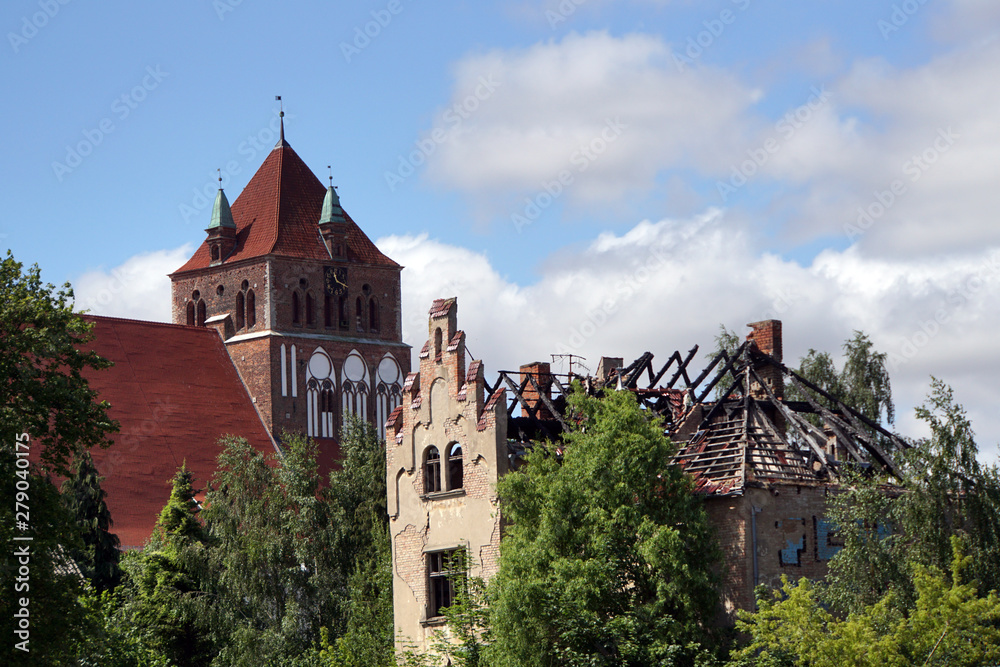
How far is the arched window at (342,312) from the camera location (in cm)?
6794

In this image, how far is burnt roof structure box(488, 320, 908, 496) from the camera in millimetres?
31188

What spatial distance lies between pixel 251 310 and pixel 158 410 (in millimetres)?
8679

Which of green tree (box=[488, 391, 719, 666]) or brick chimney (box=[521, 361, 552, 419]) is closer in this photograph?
green tree (box=[488, 391, 719, 666])

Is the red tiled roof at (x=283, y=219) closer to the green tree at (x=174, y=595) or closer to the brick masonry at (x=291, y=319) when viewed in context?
the brick masonry at (x=291, y=319)

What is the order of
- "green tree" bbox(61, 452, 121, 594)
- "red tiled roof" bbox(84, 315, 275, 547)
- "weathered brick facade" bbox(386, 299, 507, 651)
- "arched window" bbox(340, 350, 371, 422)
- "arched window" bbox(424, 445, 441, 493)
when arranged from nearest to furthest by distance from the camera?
"weathered brick facade" bbox(386, 299, 507, 651) → "arched window" bbox(424, 445, 441, 493) → "green tree" bbox(61, 452, 121, 594) → "red tiled roof" bbox(84, 315, 275, 547) → "arched window" bbox(340, 350, 371, 422)

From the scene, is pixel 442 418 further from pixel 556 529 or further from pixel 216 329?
pixel 216 329

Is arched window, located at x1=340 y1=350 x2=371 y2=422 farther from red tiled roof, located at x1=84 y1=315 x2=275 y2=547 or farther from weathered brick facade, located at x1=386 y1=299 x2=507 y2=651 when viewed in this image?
weathered brick facade, located at x1=386 y1=299 x2=507 y2=651

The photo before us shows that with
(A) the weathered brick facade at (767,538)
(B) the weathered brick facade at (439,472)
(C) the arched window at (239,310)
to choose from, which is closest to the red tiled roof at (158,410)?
(C) the arched window at (239,310)

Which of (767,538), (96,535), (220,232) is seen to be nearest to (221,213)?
(220,232)

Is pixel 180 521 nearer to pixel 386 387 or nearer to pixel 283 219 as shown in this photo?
pixel 386 387

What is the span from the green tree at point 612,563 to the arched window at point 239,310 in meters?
38.3

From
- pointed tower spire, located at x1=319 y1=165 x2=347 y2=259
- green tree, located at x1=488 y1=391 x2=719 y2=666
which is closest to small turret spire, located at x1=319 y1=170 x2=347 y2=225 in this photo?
pointed tower spire, located at x1=319 y1=165 x2=347 y2=259

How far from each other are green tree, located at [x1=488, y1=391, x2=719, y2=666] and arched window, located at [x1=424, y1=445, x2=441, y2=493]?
5.28 metres

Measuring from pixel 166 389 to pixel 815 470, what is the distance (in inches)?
1339
